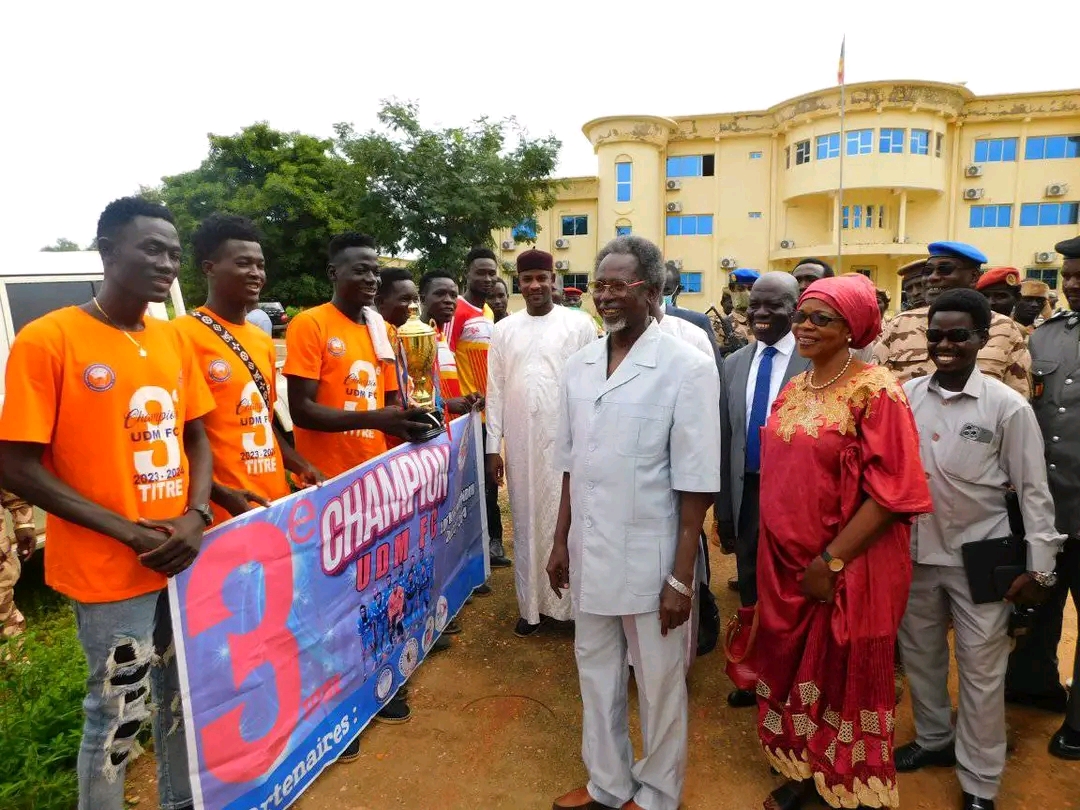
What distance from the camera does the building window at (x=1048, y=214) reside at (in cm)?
2455

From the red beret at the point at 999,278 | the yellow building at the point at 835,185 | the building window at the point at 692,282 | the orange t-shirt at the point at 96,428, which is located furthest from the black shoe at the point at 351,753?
the building window at the point at 692,282

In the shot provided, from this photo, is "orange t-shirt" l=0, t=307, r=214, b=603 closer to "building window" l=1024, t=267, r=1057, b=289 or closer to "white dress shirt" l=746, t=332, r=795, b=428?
"white dress shirt" l=746, t=332, r=795, b=428

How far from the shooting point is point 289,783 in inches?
101

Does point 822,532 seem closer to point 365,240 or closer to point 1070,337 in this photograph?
point 1070,337

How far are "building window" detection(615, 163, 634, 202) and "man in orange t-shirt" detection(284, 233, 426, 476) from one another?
994 inches

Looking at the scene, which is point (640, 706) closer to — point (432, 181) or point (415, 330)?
point (415, 330)

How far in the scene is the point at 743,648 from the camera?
2719 millimetres

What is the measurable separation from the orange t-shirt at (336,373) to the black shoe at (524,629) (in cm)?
154

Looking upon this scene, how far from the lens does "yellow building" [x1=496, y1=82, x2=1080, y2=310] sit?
24172 millimetres

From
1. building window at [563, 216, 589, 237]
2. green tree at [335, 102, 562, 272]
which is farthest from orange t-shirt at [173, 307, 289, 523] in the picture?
building window at [563, 216, 589, 237]

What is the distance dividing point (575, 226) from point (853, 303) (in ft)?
89.4

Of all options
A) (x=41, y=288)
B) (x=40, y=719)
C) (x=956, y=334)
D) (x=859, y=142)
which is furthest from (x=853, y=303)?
(x=859, y=142)

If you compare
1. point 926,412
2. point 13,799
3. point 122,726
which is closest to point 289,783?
point 122,726

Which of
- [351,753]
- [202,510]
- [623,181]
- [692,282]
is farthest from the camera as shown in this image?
[692,282]
